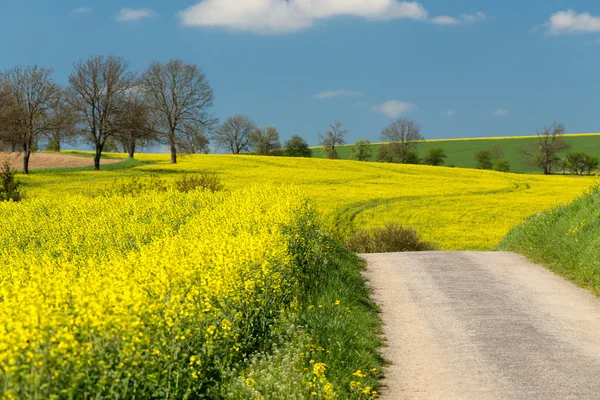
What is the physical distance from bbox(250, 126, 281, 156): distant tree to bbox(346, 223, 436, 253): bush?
9302 cm

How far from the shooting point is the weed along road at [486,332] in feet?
26.2

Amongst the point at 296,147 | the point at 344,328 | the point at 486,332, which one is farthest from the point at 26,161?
the point at 296,147

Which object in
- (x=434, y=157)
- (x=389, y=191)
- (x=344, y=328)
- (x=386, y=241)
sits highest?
(x=434, y=157)

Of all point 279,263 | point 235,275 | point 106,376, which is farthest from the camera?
point 279,263

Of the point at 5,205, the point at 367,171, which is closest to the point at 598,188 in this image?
the point at 5,205

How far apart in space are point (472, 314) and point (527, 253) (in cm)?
814

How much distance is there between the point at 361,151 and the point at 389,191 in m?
76.2

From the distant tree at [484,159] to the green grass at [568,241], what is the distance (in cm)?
9059

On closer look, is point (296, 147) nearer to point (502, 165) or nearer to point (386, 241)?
point (502, 165)

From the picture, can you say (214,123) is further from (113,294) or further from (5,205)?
(113,294)

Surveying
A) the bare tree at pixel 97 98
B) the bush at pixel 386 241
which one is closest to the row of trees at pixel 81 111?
the bare tree at pixel 97 98

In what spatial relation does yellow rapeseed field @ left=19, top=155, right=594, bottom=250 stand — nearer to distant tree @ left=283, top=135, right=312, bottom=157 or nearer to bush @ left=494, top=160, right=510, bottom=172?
bush @ left=494, top=160, right=510, bottom=172

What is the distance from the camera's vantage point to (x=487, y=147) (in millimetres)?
123312

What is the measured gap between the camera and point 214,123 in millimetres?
68312
